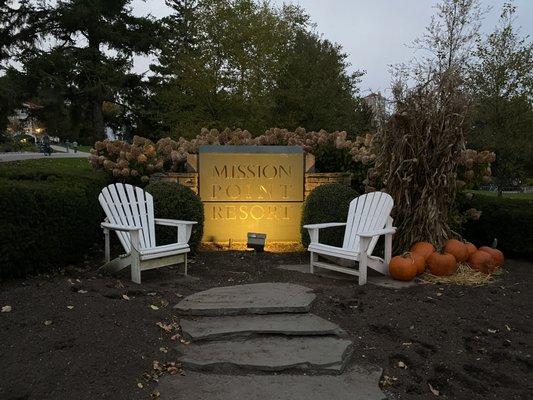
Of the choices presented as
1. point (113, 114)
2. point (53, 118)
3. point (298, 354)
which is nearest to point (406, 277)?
point (298, 354)

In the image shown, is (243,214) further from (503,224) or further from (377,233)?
(503,224)

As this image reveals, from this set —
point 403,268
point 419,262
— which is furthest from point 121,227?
point 419,262

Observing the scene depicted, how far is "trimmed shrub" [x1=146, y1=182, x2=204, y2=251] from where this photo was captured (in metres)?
5.27

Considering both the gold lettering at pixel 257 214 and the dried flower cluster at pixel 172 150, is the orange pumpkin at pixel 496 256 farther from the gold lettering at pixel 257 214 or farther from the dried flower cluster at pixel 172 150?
the gold lettering at pixel 257 214

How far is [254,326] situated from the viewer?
10.0ft

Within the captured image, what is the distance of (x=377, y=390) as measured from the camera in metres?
2.35

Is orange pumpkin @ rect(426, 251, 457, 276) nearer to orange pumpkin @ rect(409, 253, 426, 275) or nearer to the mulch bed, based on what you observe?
orange pumpkin @ rect(409, 253, 426, 275)

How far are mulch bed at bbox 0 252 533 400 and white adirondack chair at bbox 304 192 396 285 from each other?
0.89 feet

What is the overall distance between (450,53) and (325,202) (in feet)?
24.5

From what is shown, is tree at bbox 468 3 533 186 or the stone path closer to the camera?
the stone path

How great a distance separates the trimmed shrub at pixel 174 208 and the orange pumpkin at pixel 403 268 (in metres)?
2.30

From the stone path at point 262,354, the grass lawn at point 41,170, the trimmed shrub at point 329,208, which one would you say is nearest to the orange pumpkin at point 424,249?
the trimmed shrub at point 329,208

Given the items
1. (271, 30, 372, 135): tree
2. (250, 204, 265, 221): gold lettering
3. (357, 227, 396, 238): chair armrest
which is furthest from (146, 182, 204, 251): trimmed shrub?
(271, 30, 372, 135): tree

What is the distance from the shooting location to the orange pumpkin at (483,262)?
4.52 meters
